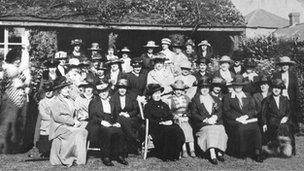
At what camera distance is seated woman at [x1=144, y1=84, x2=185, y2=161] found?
8.15m

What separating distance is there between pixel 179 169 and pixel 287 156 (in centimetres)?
250

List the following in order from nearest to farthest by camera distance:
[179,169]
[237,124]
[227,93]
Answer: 1. [179,169]
2. [237,124]
3. [227,93]

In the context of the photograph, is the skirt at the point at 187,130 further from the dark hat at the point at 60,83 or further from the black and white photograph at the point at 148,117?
the dark hat at the point at 60,83

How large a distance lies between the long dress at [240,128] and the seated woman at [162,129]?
3.50 feet

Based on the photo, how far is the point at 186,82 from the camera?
9.51 metres

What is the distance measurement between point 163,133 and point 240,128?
61.3 inches

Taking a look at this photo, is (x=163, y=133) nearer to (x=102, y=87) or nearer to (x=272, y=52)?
(x=102, y=87)

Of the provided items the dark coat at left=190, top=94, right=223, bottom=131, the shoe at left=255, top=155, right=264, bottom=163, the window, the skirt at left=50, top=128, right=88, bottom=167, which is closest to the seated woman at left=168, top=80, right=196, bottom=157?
the dark coat at left=190, top=94, right=223, bottom=131

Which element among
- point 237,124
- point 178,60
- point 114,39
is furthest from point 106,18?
point 237,124

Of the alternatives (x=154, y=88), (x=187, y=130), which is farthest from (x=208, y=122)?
(x=154, y=88)

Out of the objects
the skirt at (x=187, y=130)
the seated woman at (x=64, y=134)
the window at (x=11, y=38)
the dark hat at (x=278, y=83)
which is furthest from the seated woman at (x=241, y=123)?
the window at (x=11, y=38)

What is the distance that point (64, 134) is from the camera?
7887mm

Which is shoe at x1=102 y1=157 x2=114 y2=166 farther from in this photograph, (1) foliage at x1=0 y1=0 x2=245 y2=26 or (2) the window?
(2) the window

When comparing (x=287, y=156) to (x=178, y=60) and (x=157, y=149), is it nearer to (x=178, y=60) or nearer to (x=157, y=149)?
(x=157, y=149)
